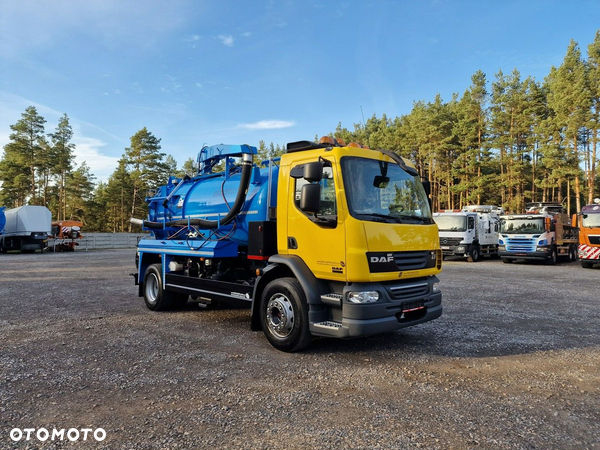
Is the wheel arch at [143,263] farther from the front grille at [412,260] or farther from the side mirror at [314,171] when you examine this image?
the front grille at [412,260]

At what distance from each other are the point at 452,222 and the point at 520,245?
3.50 metres

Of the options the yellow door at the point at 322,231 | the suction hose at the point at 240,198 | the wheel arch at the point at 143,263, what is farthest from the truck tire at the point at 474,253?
the yellow door at the point at 322,231

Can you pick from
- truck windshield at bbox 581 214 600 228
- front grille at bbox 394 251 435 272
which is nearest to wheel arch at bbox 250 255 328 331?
front grille at bbox 394 251 435 272

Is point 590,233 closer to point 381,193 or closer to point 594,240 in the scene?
point 594,240

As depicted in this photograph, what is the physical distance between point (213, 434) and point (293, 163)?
3.61 metres

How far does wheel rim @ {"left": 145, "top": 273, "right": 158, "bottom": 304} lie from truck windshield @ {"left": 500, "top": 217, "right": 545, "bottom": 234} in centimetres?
1887

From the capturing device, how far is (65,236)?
32.7 meters

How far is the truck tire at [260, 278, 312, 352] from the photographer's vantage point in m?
5.03

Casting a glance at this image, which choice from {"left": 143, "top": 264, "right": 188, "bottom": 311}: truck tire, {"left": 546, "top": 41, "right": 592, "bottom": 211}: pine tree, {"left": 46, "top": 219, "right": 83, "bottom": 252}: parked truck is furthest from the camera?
{"left": 546, "top": 41, "right": 592, "bottom": 211}: pine tree

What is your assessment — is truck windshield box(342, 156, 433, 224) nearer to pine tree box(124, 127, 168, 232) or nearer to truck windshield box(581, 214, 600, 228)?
truck windshield box(581, 214, 600, 228)

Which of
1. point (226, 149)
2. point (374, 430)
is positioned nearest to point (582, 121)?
point (226, 149)

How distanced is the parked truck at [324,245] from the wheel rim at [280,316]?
2cm

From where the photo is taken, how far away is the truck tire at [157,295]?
7.97 m

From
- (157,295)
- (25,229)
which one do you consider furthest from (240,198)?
(25,229)
